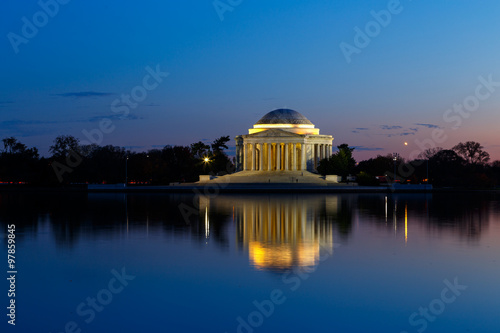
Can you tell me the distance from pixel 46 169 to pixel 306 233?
291 ft

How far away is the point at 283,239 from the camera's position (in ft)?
75.6

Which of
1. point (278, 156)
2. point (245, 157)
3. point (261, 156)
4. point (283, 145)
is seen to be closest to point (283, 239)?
point (261, 156)

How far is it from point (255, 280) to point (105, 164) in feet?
343

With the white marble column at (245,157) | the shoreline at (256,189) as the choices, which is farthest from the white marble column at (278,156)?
the shoreline at (256,189)

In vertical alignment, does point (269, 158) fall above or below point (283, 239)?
above

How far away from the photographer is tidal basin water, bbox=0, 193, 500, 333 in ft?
38.0

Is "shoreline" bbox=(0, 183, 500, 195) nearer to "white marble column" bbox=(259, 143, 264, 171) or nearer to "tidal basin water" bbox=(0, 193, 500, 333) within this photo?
"white marble column" bbox=(259, 143, 264, 171)

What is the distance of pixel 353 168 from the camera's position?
115562 millimetres

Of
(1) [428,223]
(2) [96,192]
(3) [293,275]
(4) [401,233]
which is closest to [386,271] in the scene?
(3) [293,275]

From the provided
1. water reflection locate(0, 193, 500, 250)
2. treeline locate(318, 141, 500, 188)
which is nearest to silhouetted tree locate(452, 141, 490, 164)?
treeline locate(318, 141, 500, 188)

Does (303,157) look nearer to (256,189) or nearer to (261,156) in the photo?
(261,156)

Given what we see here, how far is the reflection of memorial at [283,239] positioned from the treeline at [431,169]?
64616 millimetres

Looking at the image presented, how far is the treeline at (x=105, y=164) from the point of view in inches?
4225

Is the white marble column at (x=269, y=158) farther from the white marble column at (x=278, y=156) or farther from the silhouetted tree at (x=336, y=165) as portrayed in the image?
the silhouetted tree at (x=336, y=165)
